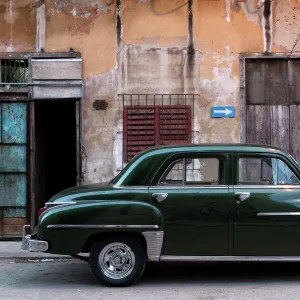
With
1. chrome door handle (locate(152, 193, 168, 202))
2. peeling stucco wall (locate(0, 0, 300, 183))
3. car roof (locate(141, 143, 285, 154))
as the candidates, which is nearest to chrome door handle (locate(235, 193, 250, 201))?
car roof (locate(141, 143, 285, 154))

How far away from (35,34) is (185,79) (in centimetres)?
298

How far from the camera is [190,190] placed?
7020mm

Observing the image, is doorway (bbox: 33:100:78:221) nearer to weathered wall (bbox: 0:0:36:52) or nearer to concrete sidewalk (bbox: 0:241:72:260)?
weathered wall (bbox: 0:0:36:52)

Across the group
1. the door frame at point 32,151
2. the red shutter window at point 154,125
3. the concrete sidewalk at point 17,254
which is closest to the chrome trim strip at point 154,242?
the concrete sidewalk at point 17,254

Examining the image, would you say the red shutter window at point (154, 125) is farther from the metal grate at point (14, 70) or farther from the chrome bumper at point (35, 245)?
the chrome bumper at point (35, 245)

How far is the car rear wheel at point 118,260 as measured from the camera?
6984 millimetres

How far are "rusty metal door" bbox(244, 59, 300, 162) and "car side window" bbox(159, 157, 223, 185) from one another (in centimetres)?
391

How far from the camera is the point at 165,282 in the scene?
736cm

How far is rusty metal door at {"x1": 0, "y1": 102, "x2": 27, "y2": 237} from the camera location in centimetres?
1095

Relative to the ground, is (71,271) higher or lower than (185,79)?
lower

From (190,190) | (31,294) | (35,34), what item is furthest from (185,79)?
(31,294)

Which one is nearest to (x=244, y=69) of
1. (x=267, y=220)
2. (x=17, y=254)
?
(x=267, y=220)

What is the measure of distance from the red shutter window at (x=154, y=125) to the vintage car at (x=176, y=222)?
386 centimetres

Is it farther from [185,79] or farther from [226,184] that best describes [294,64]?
[226,184]
